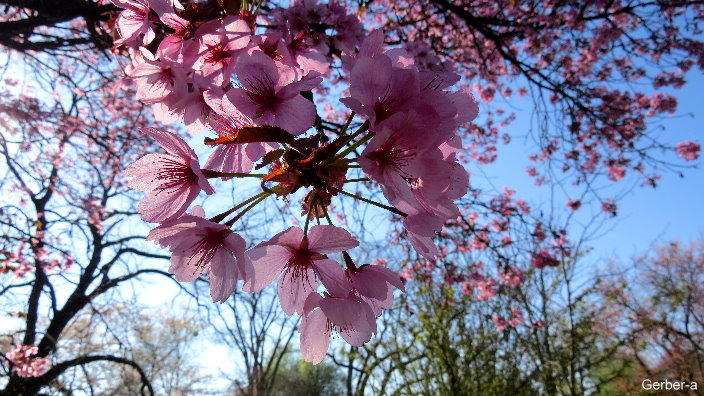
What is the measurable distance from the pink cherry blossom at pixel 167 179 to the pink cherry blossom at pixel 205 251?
36mm

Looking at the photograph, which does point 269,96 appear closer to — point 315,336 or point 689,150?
point 315,336

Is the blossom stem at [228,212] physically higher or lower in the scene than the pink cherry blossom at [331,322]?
higher

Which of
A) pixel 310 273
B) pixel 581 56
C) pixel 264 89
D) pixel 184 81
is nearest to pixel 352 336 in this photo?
pixel 310 273

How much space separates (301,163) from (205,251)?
13.3 inches

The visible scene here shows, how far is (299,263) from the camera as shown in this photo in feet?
2.72

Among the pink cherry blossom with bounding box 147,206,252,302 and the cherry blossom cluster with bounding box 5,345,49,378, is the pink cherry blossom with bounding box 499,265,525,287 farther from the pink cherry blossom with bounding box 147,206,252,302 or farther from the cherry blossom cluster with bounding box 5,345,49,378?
the cherry blossom cluster with bounding box 5,345,49,378

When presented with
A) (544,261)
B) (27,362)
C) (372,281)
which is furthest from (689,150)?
(27,362)

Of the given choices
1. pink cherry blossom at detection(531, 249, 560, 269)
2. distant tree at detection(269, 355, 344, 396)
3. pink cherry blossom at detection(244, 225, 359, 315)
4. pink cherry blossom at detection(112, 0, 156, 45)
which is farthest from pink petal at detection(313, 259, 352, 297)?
distant tree at detection(269, 355, 344, 396)

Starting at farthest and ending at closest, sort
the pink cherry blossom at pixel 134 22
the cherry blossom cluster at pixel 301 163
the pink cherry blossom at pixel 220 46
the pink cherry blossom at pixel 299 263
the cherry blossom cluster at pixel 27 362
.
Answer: the cherry blossom cluster at pixel 27 362
the pink cherry blossom at pixel 134 22
the pink cherry blossom at pixel 220 46
the pink cherry blossom at pixel 299 263
the cherry blossom cluster at pixel 301 163

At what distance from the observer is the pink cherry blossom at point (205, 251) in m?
0.71

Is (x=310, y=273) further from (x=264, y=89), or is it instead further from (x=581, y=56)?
(x=581, y=56)

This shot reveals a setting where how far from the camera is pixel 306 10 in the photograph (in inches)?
73.5

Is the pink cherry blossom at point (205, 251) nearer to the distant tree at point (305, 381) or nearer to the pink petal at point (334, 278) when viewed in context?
the pink petal at point (334, 278)

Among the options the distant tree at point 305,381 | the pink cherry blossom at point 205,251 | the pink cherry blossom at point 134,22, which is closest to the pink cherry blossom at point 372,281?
the pink cherry blossom at point 205,251
